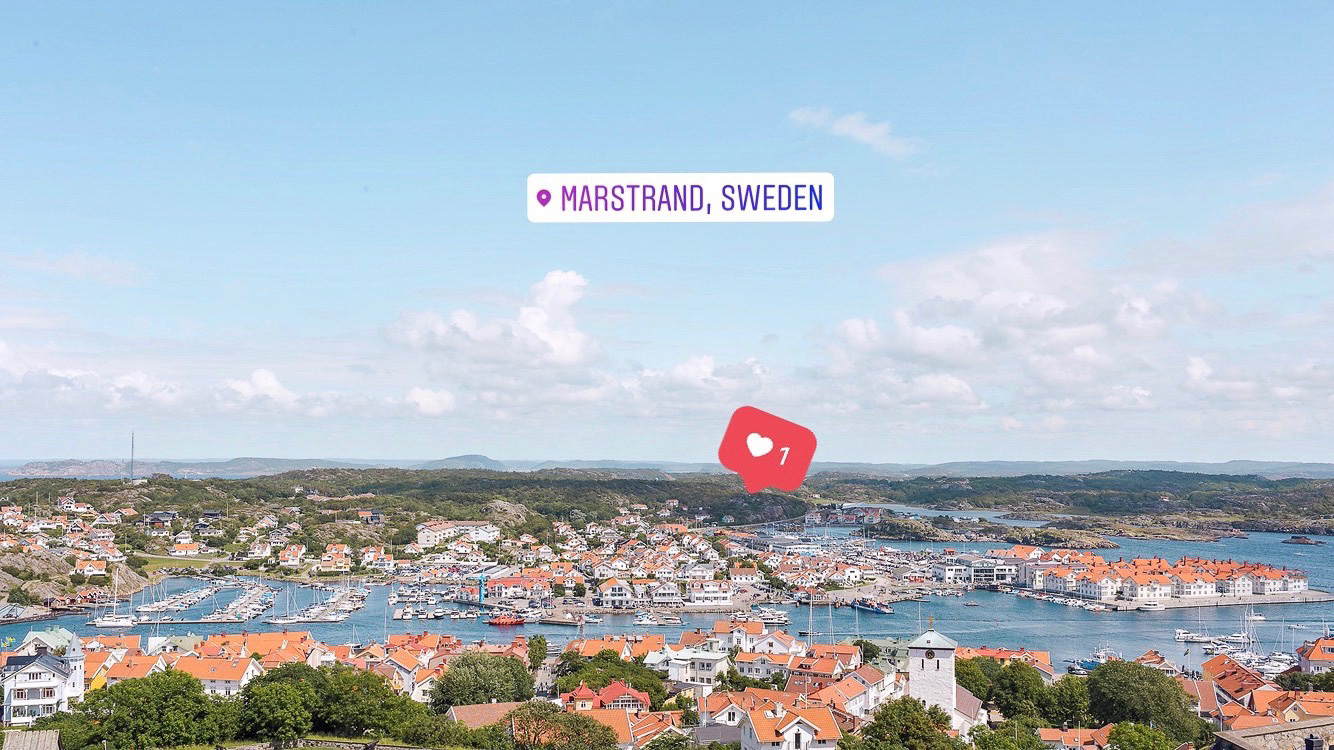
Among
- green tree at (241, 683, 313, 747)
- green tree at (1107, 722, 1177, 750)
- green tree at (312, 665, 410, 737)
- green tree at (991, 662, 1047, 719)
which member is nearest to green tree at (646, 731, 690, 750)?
green tree at (312, 665, 410, 737)

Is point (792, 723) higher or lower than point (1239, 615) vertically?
higher

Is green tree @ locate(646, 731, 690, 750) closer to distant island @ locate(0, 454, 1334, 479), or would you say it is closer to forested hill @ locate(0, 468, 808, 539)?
forested hill @ locate(0, 468, 808, 539)

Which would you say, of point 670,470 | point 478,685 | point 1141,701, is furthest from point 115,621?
point 670,470

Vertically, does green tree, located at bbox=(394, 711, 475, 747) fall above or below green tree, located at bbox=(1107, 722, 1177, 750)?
below

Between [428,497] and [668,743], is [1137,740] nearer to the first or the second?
[668,743]

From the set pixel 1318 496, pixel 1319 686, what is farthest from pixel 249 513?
pixel 1318 496

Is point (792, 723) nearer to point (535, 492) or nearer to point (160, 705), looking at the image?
point (160, 705)
